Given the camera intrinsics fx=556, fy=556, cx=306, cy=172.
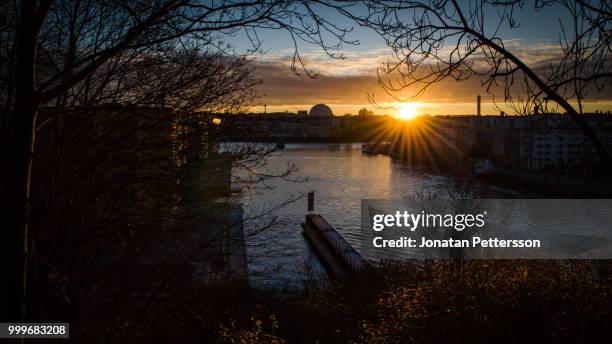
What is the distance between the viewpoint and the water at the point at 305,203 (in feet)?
41.7

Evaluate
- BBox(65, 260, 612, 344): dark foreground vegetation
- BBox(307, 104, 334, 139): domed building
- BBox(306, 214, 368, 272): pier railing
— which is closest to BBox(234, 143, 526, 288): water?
BBox(306, 214, 368, 272): pier railing

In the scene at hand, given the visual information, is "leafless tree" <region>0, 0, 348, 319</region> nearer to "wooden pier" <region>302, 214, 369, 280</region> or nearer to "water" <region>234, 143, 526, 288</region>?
"water" <region>234, 143, 526, 288</region>

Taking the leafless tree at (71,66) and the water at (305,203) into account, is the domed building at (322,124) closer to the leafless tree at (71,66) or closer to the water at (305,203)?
the water at (305,203)

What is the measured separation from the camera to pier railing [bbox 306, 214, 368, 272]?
14.8 metres

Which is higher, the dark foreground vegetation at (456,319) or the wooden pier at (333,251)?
the dark foreground vegetation at (456,319)

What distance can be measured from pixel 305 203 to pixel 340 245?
11.8 m

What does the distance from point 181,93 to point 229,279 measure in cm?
575

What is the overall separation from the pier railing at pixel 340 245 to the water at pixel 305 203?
0.70 m

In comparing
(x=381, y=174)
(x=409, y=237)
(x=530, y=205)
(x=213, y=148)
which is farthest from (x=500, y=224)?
(x=381, y=174)

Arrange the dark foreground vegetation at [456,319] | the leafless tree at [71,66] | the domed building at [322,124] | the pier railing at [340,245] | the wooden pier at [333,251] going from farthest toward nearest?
1. the domed building at [322,124]
2. the pier railing at [340,245]
3. the wooden pier at [333,251]
4. the dark foreground vegetation at [456,319]
5. the leafless tree at [71,66]

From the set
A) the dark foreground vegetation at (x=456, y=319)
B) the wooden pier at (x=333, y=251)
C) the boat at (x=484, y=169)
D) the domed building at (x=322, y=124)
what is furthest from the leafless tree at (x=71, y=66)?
the domed building at (x=322, y=124)

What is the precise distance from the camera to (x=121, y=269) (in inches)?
187

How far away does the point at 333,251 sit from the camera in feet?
57.1

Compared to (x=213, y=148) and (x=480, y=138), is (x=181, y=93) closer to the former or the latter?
(x=213, y=148)
